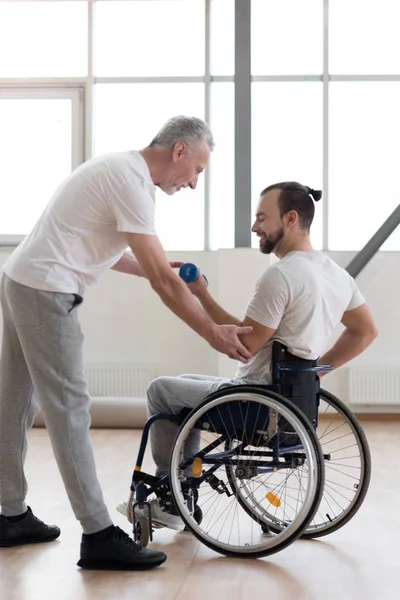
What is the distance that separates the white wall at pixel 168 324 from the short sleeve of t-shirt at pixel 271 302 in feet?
11.2

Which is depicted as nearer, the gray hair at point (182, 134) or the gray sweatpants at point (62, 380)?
the gray sweatpants at point (62, 380)

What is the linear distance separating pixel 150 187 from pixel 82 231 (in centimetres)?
23

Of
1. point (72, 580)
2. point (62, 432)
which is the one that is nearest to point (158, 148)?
point (62, 432)

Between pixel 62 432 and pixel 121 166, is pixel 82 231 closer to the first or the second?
pixel 121 166

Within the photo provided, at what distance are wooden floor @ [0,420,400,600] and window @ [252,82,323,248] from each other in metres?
3.50

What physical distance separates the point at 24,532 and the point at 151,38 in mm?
4531

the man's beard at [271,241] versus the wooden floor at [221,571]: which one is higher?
the man's beard at [271,241]

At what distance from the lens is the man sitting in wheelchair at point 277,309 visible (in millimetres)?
2400

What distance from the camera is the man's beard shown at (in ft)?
8.34

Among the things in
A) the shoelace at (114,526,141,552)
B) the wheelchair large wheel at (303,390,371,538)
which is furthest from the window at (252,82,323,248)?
the shoelace at (114,526,141,552)

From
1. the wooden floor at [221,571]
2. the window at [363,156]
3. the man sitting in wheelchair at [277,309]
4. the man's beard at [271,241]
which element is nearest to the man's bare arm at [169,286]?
the man sitting in wheelchair at [277,309]

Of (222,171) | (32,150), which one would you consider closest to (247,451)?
(222,171)

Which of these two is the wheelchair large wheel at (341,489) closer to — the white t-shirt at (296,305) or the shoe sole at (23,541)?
the white t-shirt at (296,305)

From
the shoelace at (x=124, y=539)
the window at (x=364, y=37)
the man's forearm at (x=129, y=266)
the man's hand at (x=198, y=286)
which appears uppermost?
the window at (x=364, y=37)
